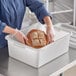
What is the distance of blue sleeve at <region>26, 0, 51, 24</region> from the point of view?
1.55 meters

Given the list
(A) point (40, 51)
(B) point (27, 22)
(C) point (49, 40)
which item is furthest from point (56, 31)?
(B) point (27, 22)

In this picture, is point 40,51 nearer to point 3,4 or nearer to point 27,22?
point 3,4

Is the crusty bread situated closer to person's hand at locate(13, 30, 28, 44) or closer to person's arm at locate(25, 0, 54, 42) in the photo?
person's hand at locate(13, 30, 28, 44)

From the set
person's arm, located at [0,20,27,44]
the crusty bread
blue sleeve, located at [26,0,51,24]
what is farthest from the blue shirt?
the crusty bread

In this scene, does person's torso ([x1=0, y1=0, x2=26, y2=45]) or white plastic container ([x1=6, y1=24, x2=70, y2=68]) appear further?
person's torso ([x1=0, y1=0, x2=26, y2=45])

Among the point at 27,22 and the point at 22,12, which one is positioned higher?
the point at 22,12

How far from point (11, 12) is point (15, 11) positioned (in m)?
0.03

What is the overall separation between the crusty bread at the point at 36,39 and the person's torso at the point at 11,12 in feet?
1.04

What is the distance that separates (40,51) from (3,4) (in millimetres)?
468

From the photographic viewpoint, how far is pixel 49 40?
1.24 m

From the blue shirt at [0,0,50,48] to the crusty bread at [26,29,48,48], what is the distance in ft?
0.97

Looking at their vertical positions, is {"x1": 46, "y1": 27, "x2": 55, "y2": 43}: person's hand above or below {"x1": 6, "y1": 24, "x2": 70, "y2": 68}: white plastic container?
above

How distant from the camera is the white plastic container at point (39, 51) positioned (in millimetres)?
1169

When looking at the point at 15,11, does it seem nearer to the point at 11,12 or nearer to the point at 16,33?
the point at 11,12
